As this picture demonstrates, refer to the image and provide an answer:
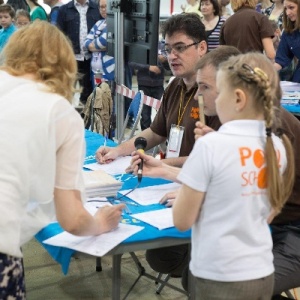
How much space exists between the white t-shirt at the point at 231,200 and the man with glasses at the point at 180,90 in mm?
1063

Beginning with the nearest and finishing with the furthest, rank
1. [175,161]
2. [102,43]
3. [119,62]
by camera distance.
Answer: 1. [175,161]
2. [119,62]
3. [102,43]

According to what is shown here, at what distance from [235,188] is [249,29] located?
12.2 feet

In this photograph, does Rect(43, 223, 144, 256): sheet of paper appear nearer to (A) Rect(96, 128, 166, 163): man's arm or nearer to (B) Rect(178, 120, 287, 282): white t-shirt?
(B) Rect(178, 120, 287, 282): white t-shirt

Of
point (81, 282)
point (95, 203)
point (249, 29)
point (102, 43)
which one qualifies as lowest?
point (81, 282)

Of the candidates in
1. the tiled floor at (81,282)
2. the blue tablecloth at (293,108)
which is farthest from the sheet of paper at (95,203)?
the blue tablecloth at (293,108)

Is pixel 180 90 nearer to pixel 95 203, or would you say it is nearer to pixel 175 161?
pixel 175 161

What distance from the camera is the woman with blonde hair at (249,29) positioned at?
496 cm

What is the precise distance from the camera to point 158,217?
81.0 inches

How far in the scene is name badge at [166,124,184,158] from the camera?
8.97 feet

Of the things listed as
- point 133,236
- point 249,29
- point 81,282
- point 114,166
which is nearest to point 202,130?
point 133,236

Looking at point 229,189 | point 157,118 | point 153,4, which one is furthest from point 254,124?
point 153,4

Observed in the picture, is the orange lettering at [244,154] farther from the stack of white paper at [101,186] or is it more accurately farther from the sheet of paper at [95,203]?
the stack of white paper at [101,186]

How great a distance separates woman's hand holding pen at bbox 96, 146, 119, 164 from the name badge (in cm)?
29

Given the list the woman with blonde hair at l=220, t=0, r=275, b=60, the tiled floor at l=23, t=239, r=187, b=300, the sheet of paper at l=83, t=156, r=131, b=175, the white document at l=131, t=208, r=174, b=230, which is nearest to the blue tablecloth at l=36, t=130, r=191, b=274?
the white document at l=131, t=208, r=174, b=230
